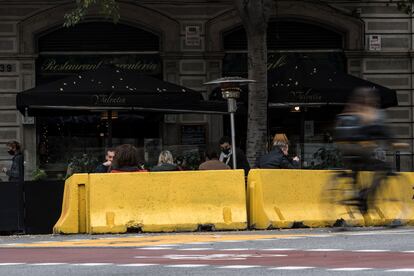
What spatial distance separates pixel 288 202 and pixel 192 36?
9.00 m

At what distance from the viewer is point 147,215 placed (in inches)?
599

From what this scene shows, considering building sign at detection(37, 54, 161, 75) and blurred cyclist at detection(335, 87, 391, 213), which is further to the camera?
building sign at detection(37, 54, 161, 75)

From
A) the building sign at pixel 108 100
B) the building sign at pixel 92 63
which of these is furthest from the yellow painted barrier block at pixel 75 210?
the building sign at pixel 92 63

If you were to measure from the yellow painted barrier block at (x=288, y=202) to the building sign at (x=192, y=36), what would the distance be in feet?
28.1

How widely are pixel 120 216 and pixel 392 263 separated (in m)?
6.63

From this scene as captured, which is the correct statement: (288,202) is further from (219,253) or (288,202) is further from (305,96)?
(305,96)

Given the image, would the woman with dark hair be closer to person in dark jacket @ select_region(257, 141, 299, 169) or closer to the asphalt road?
the asphalt road

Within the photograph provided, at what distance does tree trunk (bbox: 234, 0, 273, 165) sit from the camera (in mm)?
19375

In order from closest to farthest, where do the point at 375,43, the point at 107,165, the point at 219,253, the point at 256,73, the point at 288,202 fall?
the point at 219,253 < the point at 288,202 < the point at 107,165 < the point at 256,73 < the point at 375,43

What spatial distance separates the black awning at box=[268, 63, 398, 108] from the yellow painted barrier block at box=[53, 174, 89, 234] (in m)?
6.14

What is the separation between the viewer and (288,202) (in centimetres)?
1552

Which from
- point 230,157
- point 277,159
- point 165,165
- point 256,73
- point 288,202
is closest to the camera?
point 288,202

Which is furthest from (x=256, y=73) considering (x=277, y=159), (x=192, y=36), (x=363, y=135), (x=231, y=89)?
(x=363, y=135)

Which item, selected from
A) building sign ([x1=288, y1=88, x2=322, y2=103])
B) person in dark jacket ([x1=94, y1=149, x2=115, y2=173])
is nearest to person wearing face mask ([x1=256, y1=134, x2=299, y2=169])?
person in dark jacket ([x1=94, y1=149, x2=115, y2=173])
